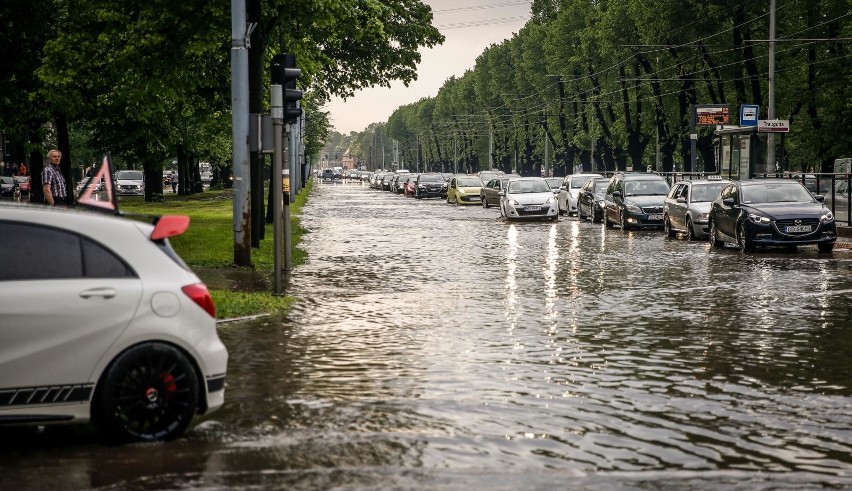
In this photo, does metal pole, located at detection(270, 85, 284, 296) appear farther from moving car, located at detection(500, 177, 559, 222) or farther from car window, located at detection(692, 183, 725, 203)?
moving car, located at detection(500, 177, 559, 222)

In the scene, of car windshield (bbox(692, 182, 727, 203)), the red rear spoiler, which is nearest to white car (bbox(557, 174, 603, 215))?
car windshield (bbox(692, 182, 727, 203))

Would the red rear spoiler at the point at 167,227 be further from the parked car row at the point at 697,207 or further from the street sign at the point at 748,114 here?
the street sign at the point at 748,114

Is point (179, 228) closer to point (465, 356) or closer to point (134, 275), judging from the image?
point (134, 275)

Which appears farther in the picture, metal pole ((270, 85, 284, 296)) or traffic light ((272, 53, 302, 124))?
traffic light ((272, 53, 302, 124))

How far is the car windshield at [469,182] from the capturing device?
206 feet

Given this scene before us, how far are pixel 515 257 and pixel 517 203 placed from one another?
57.2ft

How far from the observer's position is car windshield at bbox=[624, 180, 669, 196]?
123 feet

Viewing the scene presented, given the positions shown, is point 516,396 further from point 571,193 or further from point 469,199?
point 469,199

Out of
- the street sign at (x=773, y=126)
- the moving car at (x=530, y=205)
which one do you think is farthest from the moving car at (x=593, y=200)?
the street sign at (x=773, y=126)

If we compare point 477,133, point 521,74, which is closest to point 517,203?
point 521,74

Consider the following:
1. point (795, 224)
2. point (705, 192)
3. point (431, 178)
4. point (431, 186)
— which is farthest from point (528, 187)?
point (431, 178)

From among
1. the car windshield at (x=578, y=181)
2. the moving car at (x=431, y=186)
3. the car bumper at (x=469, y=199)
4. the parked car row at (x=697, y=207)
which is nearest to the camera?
the parked car row at (x=697, y=207)

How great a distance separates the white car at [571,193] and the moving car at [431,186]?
89.2 ft

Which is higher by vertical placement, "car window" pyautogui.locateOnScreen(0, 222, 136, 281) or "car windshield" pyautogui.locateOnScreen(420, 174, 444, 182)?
"car window" pyautogui.locateOnScreen(0, 222, 136, 281)
